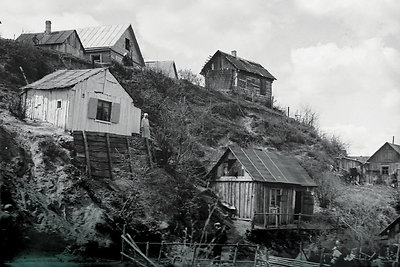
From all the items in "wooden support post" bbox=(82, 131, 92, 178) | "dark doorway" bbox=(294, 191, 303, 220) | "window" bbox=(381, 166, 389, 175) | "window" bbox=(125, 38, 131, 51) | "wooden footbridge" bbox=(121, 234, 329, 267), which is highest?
"window" bbox=(125, 38, 131, 51)

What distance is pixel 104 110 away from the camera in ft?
96.5

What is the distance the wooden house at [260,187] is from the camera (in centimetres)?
3023

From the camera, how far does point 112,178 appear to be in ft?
86.2

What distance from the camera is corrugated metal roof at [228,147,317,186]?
30.9 m

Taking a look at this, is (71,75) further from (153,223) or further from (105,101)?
(153,223)

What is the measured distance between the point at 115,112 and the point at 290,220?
14207 millimetres

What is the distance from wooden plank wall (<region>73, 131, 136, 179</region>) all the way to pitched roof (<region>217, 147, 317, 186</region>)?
7.66 metres

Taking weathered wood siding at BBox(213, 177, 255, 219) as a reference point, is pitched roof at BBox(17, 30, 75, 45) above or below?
above

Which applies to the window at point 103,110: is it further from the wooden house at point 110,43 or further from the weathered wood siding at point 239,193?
the wooden house at point 110,43

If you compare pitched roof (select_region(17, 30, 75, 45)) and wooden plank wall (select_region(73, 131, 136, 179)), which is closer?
wooden plank wall (select_region(73, 131, 136, 179))

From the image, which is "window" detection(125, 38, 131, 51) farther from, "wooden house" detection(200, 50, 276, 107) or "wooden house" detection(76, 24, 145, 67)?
"wooden house" detection(200, 50, 276, 107)

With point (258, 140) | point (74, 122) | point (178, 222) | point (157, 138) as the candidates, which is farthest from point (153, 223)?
point (258, 140)

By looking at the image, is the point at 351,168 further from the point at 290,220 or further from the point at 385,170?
the point at 290,220

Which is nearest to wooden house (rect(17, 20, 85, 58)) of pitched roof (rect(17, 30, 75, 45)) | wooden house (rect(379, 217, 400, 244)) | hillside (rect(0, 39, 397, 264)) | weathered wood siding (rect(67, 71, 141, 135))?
pitched roof (rect(17, 30, 75, 45))
